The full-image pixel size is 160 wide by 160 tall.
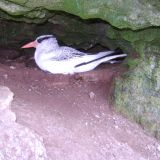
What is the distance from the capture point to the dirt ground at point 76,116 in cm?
575

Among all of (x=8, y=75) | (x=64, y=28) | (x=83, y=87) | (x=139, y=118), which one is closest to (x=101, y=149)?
(x=139, y=118)

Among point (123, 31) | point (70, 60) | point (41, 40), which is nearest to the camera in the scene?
point (123, 31)

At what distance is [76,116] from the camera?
248 inches

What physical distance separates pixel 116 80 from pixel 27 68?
A: 4.89ft

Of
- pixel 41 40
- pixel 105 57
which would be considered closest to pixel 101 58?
pixel 105 57

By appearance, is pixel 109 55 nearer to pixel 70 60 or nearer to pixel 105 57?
pixel 105 57

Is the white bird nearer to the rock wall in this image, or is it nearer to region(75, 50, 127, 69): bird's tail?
region(75, 50, 127, 69): bird's tail

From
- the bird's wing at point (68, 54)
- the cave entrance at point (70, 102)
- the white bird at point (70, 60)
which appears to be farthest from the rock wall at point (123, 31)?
the bird's wing at point (68, 54)

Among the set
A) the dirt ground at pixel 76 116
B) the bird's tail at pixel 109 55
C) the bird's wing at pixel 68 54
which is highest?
the bird's tail at pixel 109 55

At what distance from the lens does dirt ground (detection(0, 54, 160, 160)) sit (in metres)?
5.75

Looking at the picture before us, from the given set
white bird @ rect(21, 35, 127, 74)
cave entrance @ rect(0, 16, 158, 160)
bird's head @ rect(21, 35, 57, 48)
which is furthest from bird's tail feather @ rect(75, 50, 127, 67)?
bird's head @ rect(21, 35, 57, 48)

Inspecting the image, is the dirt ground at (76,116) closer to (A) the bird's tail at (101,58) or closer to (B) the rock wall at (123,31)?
(A) the bird's tail at (101,58)

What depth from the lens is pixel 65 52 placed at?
734 centimetres

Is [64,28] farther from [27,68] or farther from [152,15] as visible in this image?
[152,15]
